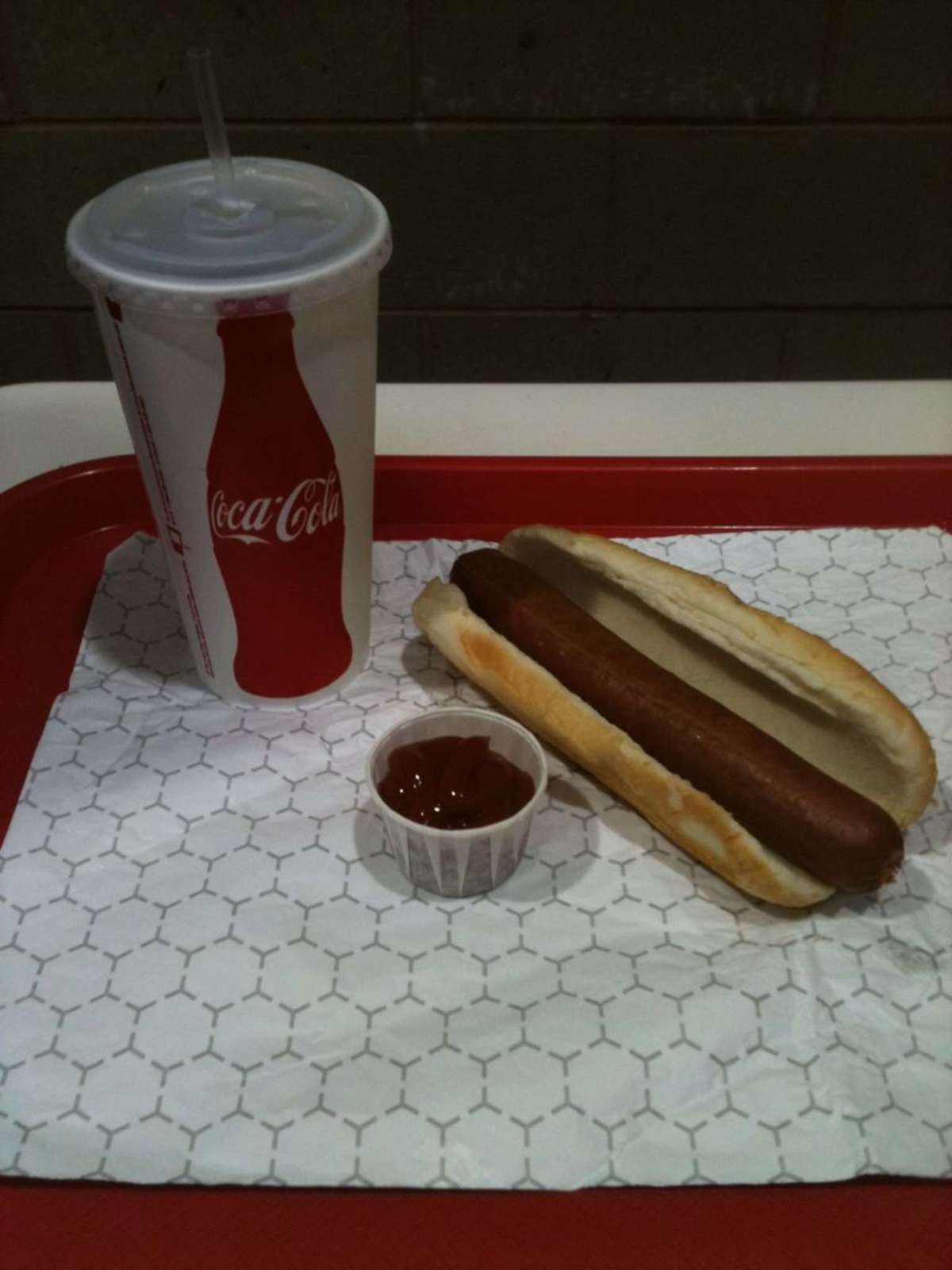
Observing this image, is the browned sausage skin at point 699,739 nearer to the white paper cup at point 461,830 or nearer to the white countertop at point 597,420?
the white paper cup at point 461,830

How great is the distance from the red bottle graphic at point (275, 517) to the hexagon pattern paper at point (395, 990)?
83mm

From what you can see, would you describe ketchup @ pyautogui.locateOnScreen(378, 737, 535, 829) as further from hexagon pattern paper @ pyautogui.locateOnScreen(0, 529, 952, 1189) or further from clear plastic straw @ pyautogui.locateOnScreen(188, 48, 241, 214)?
clear plastic straw @ pyautogui.locateOnScreen(188, 48, 241, 214)

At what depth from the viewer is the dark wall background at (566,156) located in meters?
2.16

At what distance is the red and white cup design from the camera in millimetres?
1143

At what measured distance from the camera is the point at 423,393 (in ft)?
6.33

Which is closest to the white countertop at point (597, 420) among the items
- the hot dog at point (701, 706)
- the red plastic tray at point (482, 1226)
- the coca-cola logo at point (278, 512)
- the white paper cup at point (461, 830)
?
the hot dog at point (701, 706)

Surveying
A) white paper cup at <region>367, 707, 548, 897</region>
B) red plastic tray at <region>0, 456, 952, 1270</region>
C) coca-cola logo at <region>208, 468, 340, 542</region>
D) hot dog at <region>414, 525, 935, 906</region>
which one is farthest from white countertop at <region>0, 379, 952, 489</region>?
red plastic tray at <region>0, 456, 952, 1270</region>

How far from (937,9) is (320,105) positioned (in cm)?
119

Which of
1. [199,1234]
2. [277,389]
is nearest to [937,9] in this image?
[277,389]

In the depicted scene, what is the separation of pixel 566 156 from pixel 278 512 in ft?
4.55

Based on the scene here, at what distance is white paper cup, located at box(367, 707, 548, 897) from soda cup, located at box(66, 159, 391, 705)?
22 cm

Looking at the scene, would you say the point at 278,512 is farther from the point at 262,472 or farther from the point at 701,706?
the point at 701,706

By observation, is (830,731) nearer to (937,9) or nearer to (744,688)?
(744,688)

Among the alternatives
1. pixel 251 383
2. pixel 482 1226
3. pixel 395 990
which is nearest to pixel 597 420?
pixel 251 383
